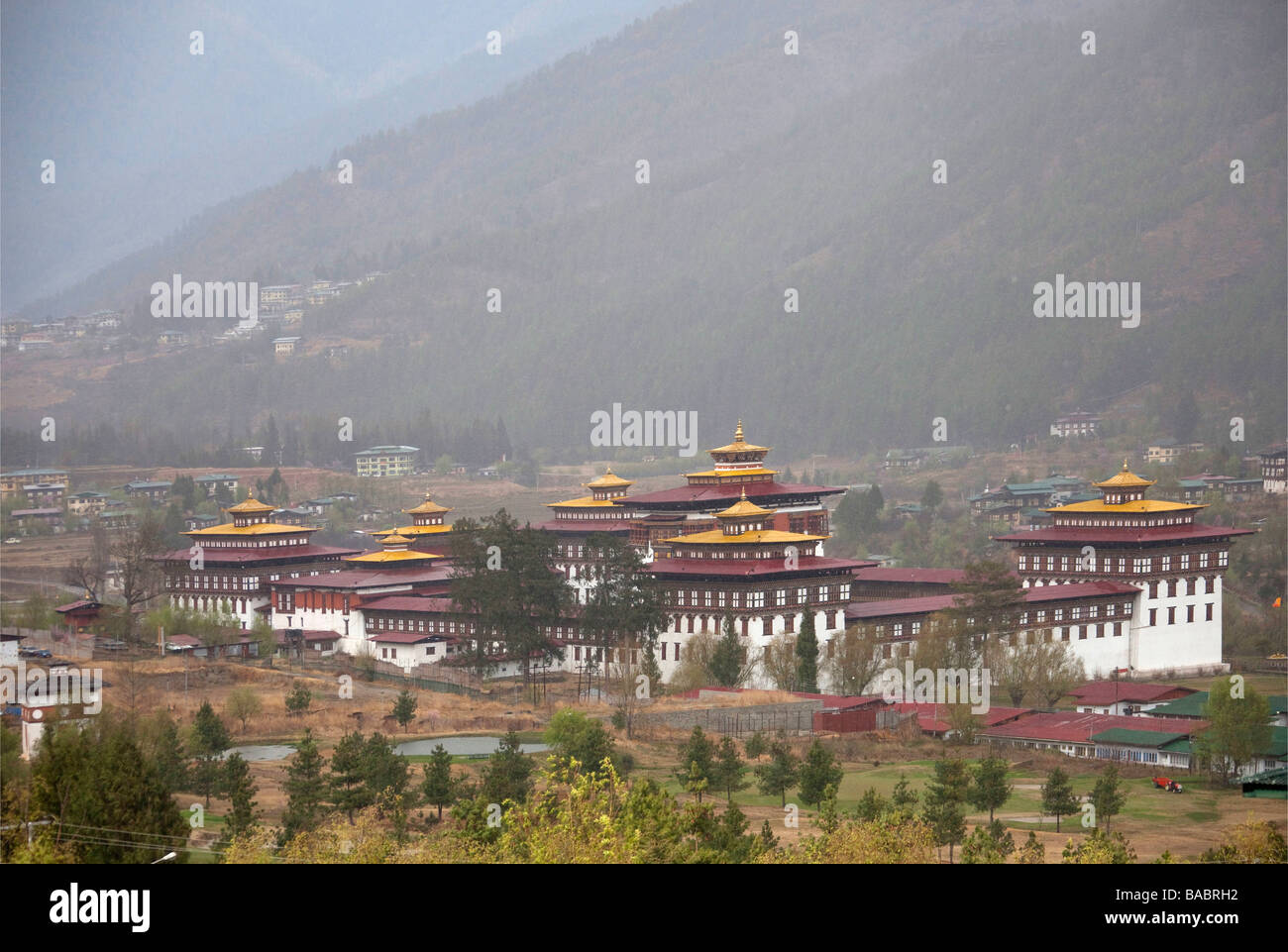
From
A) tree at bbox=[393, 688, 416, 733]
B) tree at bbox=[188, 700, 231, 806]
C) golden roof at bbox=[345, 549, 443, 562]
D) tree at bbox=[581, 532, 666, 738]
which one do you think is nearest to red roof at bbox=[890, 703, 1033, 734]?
tree at bbox=[581, 532, 666, 738]

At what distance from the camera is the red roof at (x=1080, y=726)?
5884 centimetres

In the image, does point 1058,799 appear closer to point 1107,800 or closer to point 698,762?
point 1107,800

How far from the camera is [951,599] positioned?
3022 inches

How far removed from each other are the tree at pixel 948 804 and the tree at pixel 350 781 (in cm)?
1320

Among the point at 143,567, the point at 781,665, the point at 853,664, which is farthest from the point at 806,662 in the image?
the point at 143,567

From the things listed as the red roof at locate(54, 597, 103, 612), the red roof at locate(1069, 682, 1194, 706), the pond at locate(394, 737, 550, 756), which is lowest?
the pond at locate(394, 737, 550, 756)

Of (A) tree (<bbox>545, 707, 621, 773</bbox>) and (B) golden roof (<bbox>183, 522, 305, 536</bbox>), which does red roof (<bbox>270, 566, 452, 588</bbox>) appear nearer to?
(B) golden roof (<bbox>183, 522, 305, 536</bbox>)

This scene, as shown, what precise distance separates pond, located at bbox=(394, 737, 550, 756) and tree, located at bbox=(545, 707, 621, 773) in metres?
0.75

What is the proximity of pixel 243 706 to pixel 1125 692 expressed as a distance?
2994cm

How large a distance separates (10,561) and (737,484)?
61.8m

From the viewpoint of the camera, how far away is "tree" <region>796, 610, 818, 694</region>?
67.2 m

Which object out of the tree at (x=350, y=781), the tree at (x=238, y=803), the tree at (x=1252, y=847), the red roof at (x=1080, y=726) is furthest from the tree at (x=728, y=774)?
the tree at (x=1252, y=847)

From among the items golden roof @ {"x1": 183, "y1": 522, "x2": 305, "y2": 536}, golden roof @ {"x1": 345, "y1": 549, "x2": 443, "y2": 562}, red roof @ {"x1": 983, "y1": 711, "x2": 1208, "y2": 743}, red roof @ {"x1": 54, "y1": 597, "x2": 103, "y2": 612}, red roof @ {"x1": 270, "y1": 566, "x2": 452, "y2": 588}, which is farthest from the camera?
golden roof @ {"x1": 183, "y1": 522, "x2": 305, "y2": 536}
